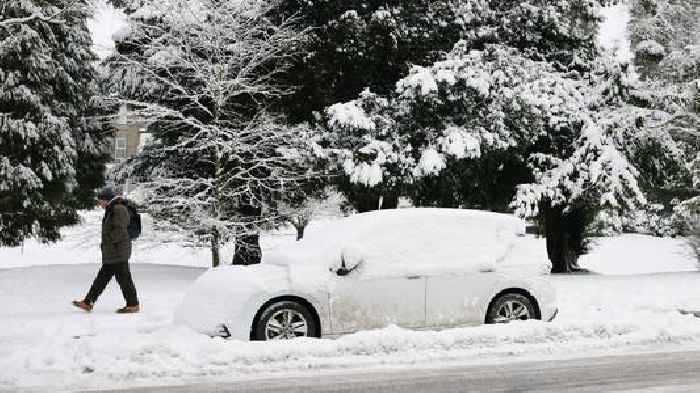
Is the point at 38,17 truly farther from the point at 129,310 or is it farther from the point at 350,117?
the point at 129,310

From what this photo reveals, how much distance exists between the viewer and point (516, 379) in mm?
7059

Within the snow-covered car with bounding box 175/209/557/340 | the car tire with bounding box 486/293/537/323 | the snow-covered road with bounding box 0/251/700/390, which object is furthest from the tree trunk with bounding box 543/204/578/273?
the car tire with bounding box 486/293/537/323

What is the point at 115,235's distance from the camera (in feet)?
35.5

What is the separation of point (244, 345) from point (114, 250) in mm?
3720

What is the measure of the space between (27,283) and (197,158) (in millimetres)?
5508

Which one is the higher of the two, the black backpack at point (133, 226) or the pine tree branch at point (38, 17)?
the pine tree branch at point (38, 17)

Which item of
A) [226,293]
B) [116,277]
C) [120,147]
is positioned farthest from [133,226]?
[120,147]

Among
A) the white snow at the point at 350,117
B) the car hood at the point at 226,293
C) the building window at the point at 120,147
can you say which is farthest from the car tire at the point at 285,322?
the building window at the point at 120,147

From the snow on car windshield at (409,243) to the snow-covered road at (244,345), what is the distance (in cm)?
83

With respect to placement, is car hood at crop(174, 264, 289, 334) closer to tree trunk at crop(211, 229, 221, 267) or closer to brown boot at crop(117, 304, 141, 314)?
brown boot at crop(117, 304, 141, 314)

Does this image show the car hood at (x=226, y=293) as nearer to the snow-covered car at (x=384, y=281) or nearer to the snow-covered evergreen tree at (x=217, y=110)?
the snow-covered car at (x=384, y=281)

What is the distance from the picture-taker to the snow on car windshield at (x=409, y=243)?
8953 mm

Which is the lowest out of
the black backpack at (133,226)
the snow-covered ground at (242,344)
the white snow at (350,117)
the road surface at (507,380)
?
the road surface at (507,380)

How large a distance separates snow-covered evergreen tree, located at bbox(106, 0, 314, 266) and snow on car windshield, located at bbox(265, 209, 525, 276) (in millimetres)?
8341
